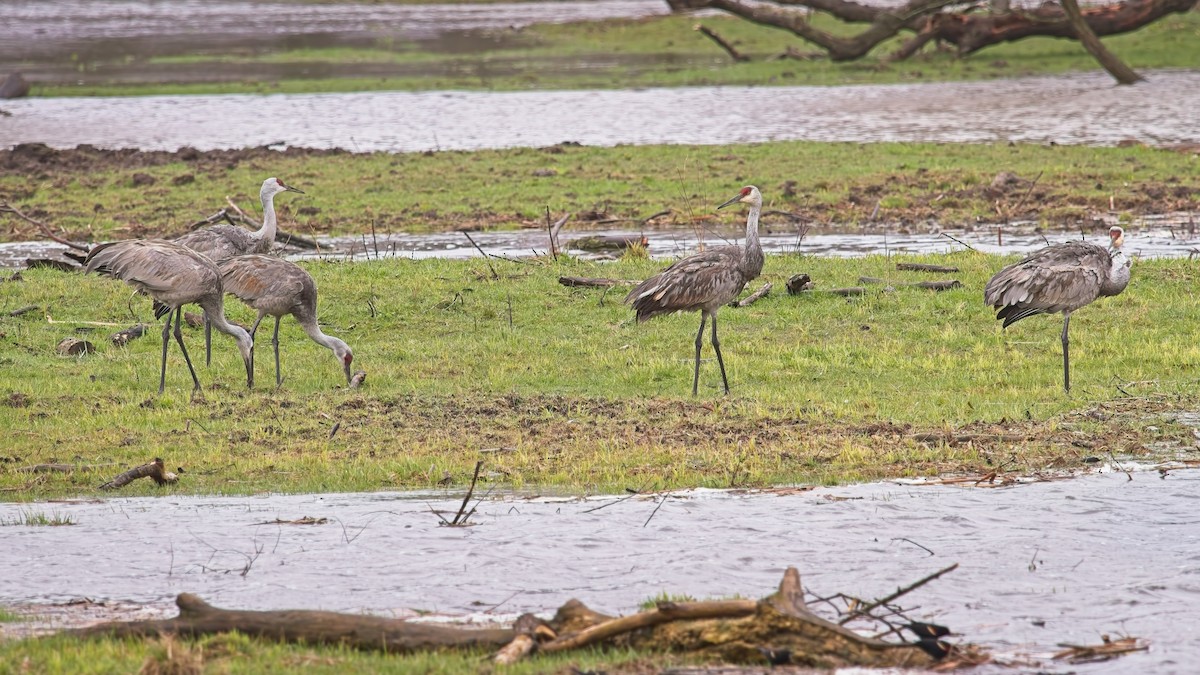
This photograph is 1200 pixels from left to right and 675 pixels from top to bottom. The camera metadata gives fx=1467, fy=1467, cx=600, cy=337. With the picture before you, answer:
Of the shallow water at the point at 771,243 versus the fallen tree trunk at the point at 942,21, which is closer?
the shallow water at the point at 771,243

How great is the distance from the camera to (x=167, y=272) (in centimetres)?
1309

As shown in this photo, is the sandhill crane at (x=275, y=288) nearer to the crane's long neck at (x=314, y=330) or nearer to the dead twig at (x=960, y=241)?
the crane's long neck at (x=314, y=330)

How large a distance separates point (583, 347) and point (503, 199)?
9111mm

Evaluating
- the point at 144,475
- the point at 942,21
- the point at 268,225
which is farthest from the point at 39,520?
the point at 942,21

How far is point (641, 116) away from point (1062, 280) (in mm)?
21523

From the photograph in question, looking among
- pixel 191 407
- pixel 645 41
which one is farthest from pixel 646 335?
pixel 645 41

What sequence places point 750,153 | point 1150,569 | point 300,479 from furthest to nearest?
point 750,153 → point 300,479 → point 1150,569

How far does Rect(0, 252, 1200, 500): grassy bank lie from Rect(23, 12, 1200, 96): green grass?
2343cm

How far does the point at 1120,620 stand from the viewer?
297 inches

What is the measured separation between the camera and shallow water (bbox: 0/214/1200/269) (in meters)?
18.6

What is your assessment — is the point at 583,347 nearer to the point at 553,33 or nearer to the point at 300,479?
the point at 300,479

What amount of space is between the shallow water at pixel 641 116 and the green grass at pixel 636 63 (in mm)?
1506

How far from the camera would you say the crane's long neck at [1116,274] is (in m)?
12.6

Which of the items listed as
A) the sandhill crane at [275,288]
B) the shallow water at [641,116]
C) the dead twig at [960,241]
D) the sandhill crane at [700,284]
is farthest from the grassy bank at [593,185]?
the sandhill crane at [700,284]
